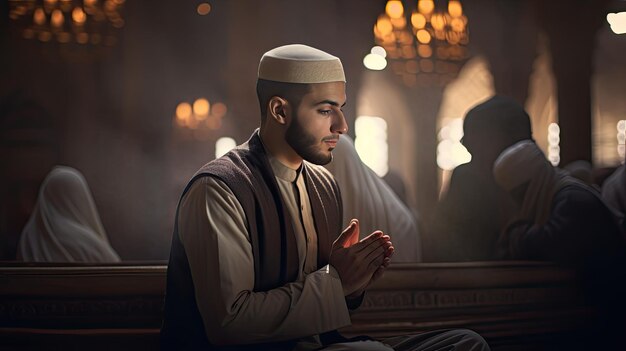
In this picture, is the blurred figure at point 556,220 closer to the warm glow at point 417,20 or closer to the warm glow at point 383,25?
the warm glow at point 417,20

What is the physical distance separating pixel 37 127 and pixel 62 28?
2.19ft

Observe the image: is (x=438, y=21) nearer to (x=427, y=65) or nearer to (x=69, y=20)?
(x=427, y=65)

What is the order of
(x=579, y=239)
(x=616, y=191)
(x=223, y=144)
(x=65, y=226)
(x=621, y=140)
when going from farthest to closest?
(x=621, y=140)
(x=616, y=191)
(x=223, y=144)
(x=579, y=239)
(x=65, y=226)

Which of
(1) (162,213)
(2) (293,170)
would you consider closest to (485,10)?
(1) (162,213)

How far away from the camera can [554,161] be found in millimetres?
5105

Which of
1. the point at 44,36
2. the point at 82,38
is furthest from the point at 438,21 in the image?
the point at 44,36

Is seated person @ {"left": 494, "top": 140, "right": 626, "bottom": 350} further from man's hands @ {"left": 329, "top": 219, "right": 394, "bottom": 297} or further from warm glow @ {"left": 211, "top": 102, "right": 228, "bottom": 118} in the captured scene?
man's hands @ {"left": 329, "top": 219, "right": 394, "bottom": 297}

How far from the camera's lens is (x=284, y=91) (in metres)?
2.74

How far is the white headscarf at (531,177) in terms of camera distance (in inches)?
192

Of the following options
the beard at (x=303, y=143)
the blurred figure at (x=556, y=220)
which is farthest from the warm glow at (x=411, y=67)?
the beard at (x=303, y=143)

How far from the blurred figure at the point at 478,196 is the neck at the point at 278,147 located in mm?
2356

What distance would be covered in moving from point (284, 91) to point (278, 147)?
0.70ft

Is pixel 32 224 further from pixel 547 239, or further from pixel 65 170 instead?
pixel 547 239

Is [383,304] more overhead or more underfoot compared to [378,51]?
more underfoot
